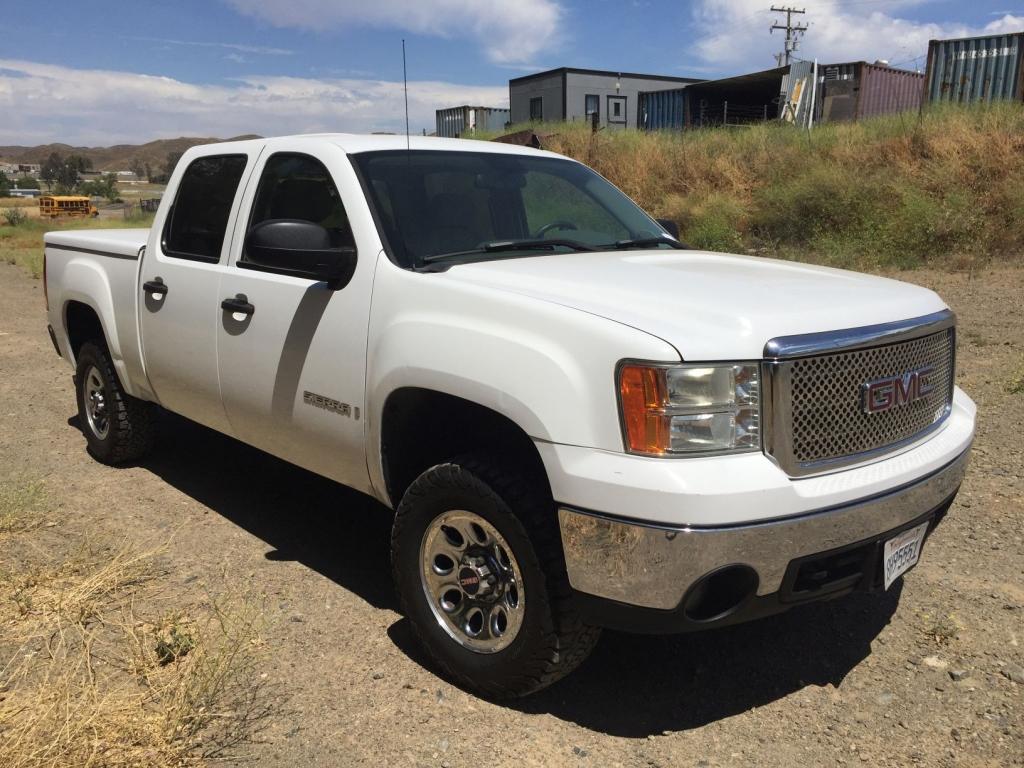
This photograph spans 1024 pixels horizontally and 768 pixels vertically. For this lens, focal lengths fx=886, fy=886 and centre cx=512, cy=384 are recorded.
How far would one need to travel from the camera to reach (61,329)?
578 centimetres

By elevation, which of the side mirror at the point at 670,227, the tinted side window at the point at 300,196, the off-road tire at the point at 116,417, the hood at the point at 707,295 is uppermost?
the tinted side window at the point at 300,196

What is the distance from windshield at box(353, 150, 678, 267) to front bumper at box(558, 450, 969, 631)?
4.56ft

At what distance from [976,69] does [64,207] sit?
45.5 meters

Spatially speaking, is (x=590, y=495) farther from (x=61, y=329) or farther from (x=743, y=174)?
(x=743, y=174)

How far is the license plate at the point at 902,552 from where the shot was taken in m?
2.83

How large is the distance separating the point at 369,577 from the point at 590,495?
6.33 ft

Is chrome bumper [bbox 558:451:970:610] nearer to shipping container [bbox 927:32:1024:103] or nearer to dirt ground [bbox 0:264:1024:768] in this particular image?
dirt ground [bbox 0:264:1024:768]

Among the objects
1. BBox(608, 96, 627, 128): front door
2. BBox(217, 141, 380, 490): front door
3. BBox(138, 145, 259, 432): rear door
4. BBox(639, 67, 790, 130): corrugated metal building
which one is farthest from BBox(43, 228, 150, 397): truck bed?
BBox(608, 96, 627, 128): front door

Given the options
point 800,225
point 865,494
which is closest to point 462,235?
point 865,494

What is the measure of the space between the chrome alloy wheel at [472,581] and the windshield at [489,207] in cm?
103

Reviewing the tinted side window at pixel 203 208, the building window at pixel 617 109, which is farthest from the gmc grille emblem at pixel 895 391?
the building window at pixel 617 109

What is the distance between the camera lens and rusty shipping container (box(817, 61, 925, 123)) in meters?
23.3

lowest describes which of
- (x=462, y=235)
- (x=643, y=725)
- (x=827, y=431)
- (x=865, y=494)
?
(x=643, y=725)

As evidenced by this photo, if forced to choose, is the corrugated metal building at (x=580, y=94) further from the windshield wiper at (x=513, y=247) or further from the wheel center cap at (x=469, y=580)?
the wheel center cap at (x=469, y=580)
